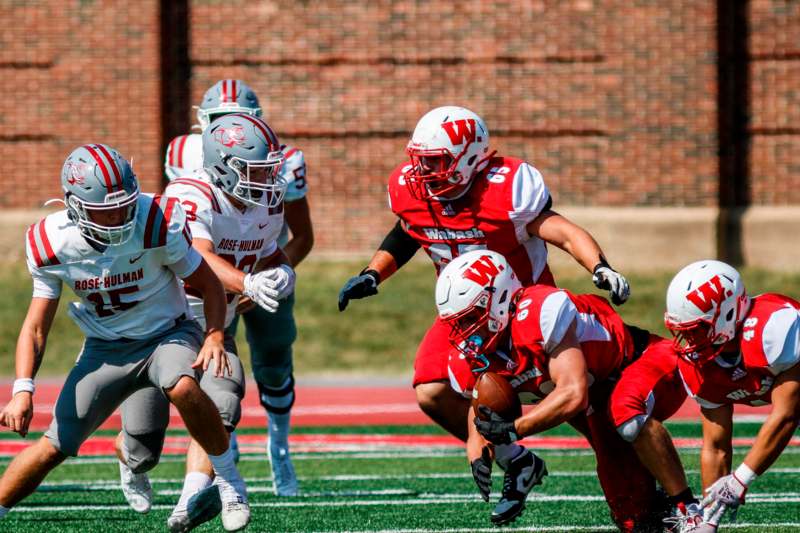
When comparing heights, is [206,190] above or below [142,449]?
above

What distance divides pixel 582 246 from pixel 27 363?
2.26 meters

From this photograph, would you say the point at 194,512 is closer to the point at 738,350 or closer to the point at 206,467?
the point at 206,467

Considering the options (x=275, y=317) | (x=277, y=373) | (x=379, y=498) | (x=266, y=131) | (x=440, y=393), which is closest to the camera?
(x=440, y=393)

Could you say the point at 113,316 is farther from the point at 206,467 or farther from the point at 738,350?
the point at 738,350

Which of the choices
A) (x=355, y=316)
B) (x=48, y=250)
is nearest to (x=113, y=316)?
(x=48, y=250)

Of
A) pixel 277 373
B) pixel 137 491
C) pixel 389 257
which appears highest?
pixel 389 257

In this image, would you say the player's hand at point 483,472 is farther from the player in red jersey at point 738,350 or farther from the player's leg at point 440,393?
the player in red jersey at point 738,350

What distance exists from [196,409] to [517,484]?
126 centimetres

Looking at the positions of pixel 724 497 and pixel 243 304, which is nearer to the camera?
pixel 724 497

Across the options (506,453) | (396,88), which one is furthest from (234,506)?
(396,88)

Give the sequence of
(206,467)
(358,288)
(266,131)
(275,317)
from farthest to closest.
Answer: (275,317) → (266,131) → (358,288) → (206,467)

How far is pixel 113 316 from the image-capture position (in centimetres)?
561

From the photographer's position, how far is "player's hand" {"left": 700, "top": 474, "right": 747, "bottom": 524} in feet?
17.0

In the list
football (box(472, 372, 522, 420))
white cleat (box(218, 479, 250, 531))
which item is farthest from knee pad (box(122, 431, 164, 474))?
football (box(472, 372, 522, 420))
